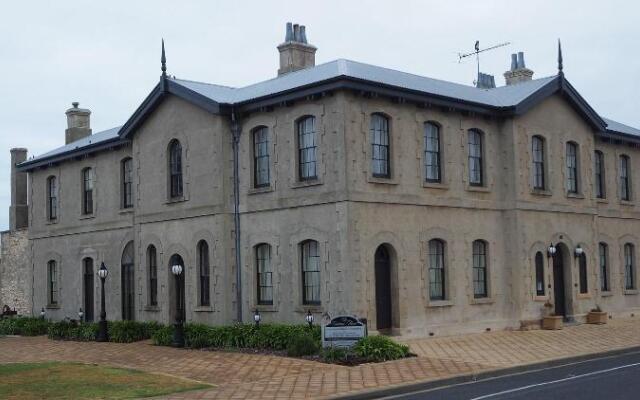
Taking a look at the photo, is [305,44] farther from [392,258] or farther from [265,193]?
[392,258]

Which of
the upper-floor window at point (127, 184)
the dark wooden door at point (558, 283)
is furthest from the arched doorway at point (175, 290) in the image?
the dark wooden door at point (558, 283)

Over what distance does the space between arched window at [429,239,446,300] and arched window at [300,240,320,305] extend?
362cm

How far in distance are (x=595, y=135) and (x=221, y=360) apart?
18.0m

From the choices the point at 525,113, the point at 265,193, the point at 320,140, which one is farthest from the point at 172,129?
the point at 525,113

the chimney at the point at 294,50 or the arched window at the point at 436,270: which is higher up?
the chimney at the point at 294,50

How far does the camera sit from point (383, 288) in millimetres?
23656

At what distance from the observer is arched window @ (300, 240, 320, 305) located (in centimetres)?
2350

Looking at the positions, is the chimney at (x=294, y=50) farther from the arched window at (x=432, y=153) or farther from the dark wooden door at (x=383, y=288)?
the dark wooden door at (x=383, y=288)

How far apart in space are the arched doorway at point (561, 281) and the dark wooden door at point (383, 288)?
771 cm

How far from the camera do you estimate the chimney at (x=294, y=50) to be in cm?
2956

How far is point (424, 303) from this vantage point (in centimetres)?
2428

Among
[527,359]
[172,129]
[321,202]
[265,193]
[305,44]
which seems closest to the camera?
[527,359]

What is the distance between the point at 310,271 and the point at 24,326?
532 inches

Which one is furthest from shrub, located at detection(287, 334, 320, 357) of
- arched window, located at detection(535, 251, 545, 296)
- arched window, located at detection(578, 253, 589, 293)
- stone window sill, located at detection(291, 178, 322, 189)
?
arched window, located at detection(578, 253, 589, 293)
